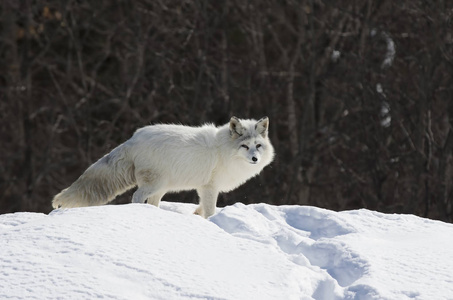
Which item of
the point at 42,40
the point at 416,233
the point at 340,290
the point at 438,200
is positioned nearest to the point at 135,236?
the point at 340,290

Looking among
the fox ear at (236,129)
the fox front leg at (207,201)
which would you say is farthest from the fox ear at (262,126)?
the fox front leg at (207,201)

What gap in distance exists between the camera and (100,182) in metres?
9.49

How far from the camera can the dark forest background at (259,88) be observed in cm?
1941

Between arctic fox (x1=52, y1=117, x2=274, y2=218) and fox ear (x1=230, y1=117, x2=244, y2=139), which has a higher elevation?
fox ear (x1=230, y1=117, x2=244, y2=139)

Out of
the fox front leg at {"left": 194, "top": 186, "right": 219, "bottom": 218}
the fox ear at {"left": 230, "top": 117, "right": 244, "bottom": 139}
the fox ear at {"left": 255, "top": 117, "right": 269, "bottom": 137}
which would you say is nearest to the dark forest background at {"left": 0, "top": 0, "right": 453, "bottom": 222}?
the fox ear at {"left": 255, "top": 117, "right": 269, "bottom": 137}

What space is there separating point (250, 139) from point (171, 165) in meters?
0.98

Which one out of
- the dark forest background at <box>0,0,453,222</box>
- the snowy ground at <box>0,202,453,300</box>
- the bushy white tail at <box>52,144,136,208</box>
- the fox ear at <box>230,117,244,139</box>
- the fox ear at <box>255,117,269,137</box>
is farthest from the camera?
the dark forest background at <box>0,0,453,222</box>

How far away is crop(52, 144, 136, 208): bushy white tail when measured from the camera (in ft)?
31.0

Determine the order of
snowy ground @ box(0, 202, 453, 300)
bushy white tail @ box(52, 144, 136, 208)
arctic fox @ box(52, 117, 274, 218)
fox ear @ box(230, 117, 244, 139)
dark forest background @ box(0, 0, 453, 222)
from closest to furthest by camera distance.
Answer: snowy ground @ box(0, 202, 453, 300)
arctic fox @ box(52, 117, 274, 218)
bushy white tail @ box(52, 144, 136, 208)
fox ear @ box(230, 117, 244, 139)
dark forest background @ box(0, 0, 453, 222)

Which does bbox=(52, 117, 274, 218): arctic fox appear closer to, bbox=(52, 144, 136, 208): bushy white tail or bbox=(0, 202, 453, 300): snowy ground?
bbox=(52, 144, 136, 208): bushy white tail

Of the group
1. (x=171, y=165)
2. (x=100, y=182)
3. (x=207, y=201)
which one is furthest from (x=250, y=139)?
(x=100, y=182)

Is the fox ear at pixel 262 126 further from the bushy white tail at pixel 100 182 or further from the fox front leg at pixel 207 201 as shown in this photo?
the bushy white tail at pixel 100 182

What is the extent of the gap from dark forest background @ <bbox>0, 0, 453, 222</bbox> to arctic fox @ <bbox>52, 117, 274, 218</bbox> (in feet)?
31.0

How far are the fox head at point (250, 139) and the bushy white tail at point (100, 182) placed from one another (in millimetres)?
1238
